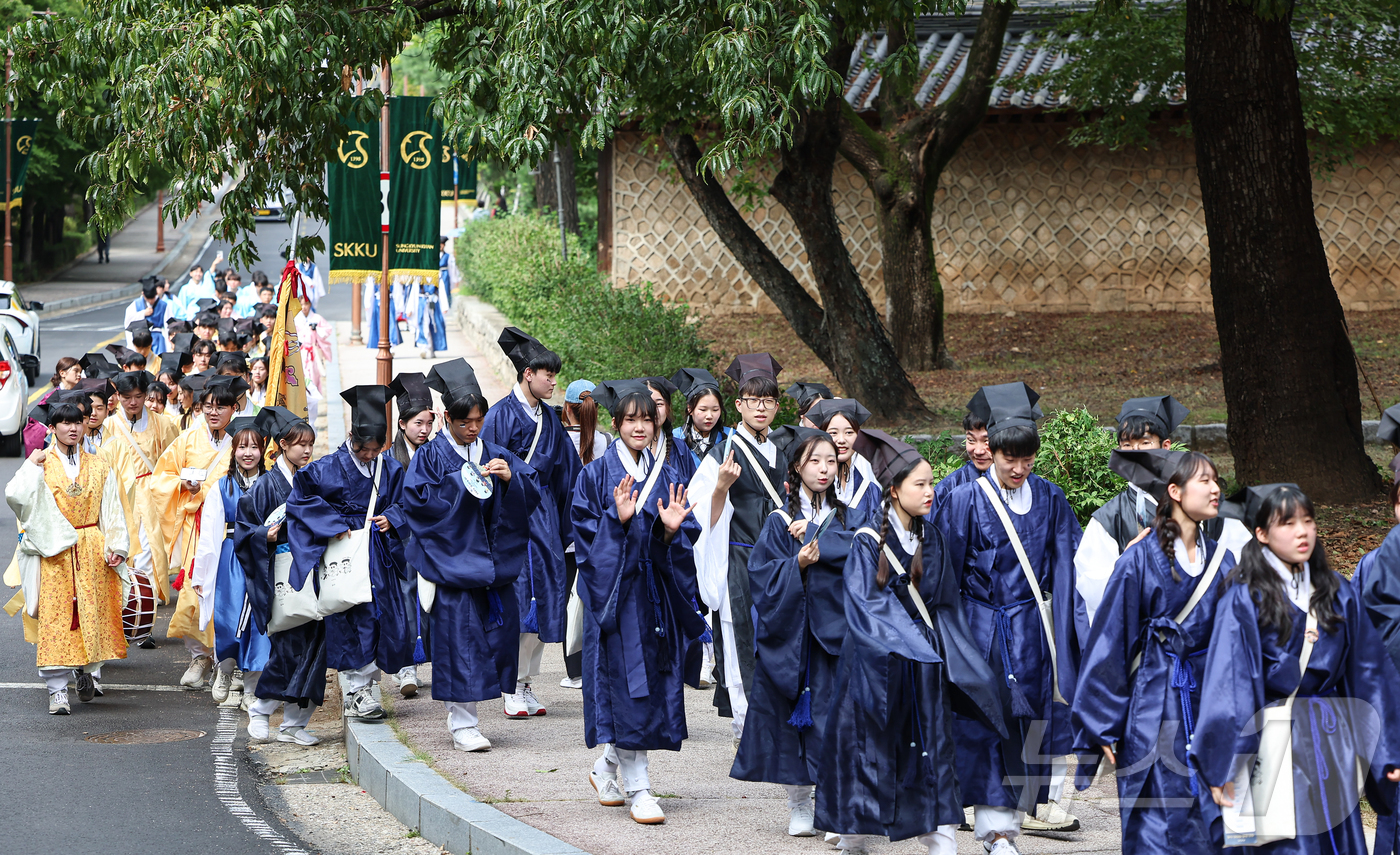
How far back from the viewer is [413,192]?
10.5 meters

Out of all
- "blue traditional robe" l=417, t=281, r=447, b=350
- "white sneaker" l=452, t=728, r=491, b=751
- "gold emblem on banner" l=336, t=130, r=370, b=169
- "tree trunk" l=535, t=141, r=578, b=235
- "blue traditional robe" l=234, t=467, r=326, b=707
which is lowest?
"white sneaker" l=452, t=728, r=491, b=751

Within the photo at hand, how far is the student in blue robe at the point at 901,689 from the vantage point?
4824 mm

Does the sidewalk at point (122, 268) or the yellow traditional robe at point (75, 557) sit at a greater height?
the sidewalk at point (122, 268)

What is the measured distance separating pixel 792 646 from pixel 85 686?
184 inches

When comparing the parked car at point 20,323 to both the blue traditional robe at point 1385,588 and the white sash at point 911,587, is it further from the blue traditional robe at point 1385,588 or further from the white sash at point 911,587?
the blue traditional robe at point 1385,588

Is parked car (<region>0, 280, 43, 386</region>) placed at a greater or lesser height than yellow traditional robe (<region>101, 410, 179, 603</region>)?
greater

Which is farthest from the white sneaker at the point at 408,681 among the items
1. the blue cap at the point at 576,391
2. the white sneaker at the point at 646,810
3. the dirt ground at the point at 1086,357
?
the dirt ground at the point at 1086,357

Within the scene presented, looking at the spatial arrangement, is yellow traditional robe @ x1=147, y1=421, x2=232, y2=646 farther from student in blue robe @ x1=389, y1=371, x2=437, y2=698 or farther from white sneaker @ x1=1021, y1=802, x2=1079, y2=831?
white sneaker @ x1=1021, y1=802, x2=1079, y2=831

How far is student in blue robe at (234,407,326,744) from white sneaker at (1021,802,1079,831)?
3501 millimetres

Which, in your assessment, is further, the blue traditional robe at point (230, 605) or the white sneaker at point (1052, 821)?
the blue traditional robe at point (230, 605)

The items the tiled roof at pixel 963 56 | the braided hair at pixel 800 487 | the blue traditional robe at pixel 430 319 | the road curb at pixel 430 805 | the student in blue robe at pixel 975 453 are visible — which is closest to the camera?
the braided hair at pixel 800 487

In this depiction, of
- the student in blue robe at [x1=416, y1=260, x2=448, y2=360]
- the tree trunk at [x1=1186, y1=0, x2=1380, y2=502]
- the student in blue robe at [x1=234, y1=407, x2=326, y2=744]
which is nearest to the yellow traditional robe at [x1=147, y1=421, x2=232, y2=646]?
the student in blue robe at [x1=234, y1=407, x2=326, y2=744]

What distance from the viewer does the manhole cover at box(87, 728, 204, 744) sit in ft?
23.8

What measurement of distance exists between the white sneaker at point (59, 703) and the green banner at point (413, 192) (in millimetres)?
3944
